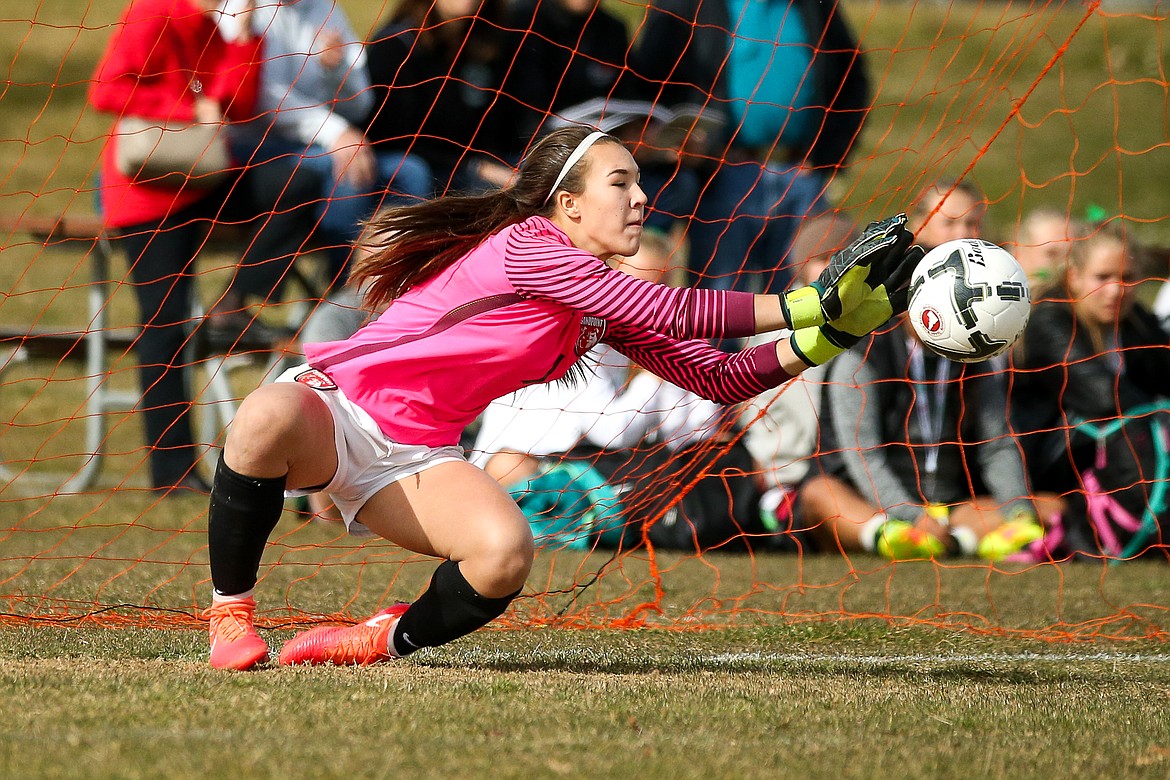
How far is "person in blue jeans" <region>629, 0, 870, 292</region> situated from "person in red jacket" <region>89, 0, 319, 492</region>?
1967mm

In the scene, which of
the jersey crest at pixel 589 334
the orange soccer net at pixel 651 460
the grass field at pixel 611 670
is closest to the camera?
the grass field at pixel 611 670

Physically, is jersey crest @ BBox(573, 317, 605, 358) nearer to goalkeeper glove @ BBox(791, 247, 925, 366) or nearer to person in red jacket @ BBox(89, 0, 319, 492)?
goalkeeper glove @ BBox(791, 247, 925, 366)

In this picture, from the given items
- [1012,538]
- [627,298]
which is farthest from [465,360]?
[1012,538]

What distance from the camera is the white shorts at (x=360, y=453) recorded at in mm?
3674

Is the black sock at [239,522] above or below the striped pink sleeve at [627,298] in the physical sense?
below

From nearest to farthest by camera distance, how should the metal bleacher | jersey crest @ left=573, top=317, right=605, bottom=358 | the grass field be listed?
the grass field
jersey crest @ left=573, top=317, right=605, bottom=358
the metal bleacher

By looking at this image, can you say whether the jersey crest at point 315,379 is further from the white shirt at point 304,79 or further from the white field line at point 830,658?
the white shirt at point 304,79

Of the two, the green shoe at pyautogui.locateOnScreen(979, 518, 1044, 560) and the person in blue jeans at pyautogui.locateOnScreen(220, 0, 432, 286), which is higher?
the person in blue jeans at pyautogui.locateOnScreen(220, 0, 432, 286)

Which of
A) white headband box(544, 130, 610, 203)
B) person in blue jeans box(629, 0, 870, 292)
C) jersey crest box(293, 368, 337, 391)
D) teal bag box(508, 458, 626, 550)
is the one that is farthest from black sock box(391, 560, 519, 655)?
person in blue jeans box(629, 0, 870, 292)

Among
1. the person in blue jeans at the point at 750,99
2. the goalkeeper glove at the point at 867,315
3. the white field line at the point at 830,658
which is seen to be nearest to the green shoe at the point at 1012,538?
the person in blue jeans at the point at 750,99

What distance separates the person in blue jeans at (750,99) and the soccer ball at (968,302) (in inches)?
145

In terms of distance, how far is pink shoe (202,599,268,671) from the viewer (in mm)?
3484

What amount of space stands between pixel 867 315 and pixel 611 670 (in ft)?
3.69

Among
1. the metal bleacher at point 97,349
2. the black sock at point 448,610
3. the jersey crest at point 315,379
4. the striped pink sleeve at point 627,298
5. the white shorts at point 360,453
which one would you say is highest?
the striped pink sleeve at point 627,298
